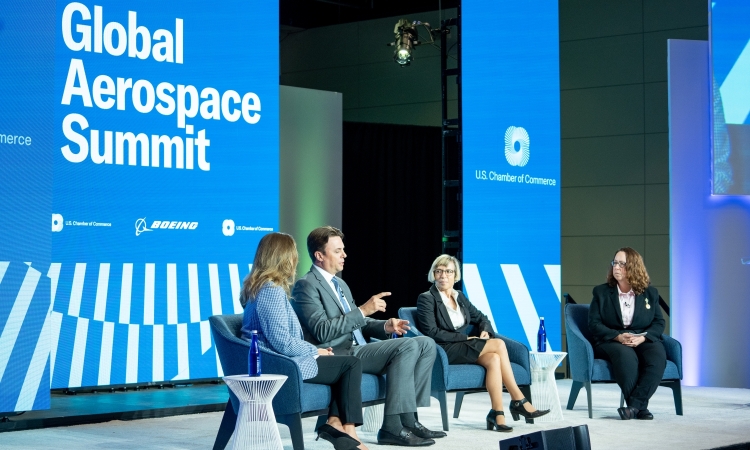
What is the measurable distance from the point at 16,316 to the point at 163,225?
1.73 meters

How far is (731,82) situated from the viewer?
25.1 feet

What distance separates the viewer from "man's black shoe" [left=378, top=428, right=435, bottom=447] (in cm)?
467

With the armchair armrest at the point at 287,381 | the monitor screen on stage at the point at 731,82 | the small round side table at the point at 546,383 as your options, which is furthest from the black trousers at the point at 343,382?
the monitor screen on stage at the point at 731,82

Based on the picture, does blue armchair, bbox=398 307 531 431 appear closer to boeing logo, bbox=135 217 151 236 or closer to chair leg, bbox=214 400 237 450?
chair leg, bbox=214 400 237 450

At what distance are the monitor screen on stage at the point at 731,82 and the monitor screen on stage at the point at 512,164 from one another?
1.24 metres

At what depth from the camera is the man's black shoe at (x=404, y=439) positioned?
4.67m

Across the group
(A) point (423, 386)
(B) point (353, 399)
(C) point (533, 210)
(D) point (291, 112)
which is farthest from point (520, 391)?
(D) point (291, 112)

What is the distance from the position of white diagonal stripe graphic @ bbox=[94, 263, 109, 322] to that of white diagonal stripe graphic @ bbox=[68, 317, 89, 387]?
95 mm

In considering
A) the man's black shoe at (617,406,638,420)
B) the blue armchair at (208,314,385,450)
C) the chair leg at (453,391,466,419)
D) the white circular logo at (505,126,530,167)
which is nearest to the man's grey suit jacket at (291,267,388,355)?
the blue armchair at (208,314,385,450)

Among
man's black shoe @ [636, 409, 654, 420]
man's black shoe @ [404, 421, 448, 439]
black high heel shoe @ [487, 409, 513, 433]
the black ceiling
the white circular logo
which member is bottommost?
man's black shoe @ [636, 409, 654, 420]

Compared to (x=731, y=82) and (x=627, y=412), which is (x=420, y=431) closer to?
(x=627, y=412)

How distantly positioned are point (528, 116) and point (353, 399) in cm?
399

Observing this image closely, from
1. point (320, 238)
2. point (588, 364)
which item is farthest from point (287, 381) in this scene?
point (588, 364)

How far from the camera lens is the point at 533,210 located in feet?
25.3
